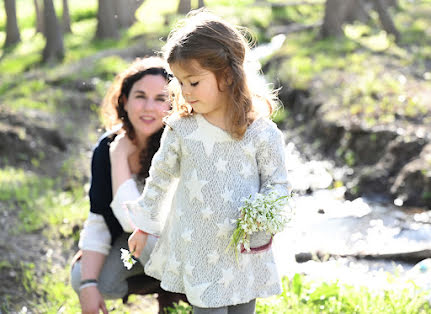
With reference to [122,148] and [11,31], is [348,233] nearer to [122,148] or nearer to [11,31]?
[122,148]

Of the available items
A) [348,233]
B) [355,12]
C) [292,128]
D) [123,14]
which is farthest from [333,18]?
[123,14]

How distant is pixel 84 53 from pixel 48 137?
8.45m

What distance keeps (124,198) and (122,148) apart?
0.28 meters

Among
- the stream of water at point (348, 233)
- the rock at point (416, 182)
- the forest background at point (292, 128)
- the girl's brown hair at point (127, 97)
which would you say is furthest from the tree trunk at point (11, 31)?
the girl's brown hair at point (127, 97)

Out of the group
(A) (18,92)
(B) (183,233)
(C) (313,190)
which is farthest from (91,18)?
(B) (183,233)

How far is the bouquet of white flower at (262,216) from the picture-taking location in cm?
230

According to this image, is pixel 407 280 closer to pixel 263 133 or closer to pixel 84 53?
pixel 263 133

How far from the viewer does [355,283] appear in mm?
3680

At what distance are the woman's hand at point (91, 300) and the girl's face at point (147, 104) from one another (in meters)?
0.82

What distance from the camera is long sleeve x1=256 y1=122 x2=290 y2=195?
2467 mm

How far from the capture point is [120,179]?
3141mm

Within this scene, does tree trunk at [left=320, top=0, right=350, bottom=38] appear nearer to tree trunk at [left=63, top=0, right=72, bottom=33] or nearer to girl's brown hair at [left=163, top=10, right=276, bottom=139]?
girl's brown hair at [left=163, top=10, right=276, bottom=139]

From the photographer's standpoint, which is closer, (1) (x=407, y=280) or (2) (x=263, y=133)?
(2) (x=263, y=133)

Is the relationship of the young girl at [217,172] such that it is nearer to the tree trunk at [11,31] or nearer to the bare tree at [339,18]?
the bare tree at [339,18]
